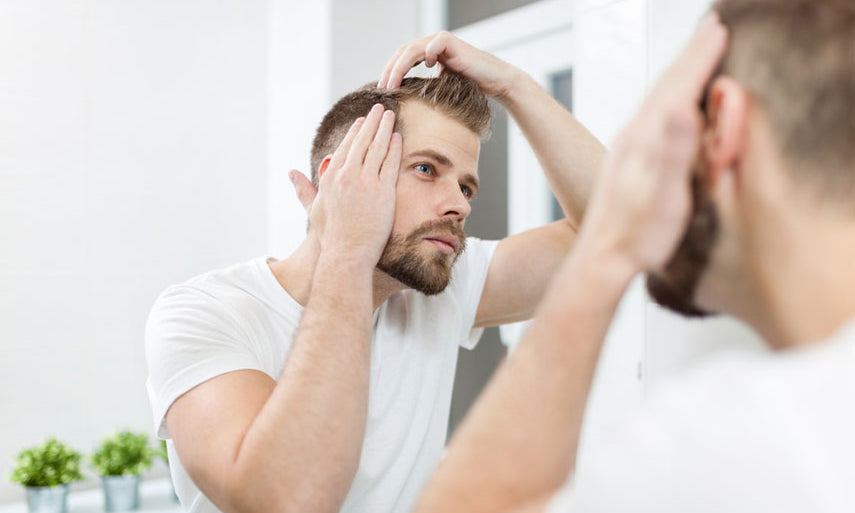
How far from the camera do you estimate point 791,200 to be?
0.48 meters

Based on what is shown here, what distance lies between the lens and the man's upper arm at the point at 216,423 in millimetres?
835

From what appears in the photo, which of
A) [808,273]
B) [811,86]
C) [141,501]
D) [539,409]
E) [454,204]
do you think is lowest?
[141,501]

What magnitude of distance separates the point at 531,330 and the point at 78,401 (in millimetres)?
1913

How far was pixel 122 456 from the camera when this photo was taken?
1922 millimetres

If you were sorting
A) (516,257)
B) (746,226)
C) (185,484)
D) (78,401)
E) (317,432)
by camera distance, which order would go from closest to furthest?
(746,226) → (317,432) → (185,484) → (516,257) → (78,401)

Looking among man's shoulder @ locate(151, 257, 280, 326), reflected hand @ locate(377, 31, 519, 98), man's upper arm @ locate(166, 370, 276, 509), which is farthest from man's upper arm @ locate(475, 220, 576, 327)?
man's upper arm @ locate(166, 370, 276, 509)

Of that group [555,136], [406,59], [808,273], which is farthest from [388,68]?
[808,273]

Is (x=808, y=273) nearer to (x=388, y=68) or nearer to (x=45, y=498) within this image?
(x=388, y=68)

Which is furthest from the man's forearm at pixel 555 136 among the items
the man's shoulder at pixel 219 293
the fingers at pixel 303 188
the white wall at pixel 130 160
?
the white wall at pixel 130 160

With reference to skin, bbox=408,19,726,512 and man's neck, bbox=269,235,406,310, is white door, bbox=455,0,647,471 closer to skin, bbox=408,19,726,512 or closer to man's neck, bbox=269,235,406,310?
man's neck, bbox=269,235,406,310

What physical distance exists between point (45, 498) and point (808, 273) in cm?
184

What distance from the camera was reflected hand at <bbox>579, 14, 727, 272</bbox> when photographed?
A: 495 millimetres

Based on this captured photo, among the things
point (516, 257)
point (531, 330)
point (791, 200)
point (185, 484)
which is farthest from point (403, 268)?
point (791, 200)

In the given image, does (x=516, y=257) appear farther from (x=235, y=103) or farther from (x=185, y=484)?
(x=235, y=103)
